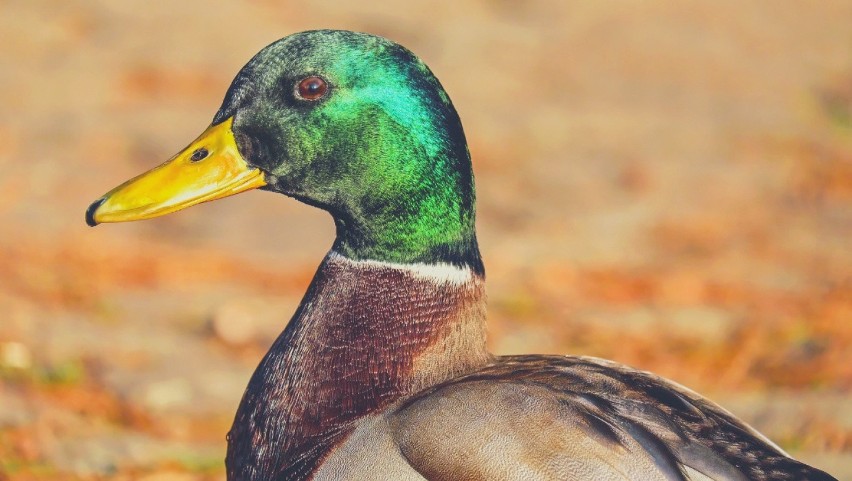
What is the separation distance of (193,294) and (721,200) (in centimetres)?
300

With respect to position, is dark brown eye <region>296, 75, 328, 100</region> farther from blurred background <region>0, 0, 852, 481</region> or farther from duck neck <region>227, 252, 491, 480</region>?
blurred background <region>0, 0, 852, 481</region>

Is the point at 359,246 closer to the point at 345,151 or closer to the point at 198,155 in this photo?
the point at 345,151

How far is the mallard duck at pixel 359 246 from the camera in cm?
281

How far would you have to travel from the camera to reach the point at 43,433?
4129mm

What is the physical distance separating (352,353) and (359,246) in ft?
0.82

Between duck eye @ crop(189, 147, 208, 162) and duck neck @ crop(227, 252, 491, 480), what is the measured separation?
0.38 metres

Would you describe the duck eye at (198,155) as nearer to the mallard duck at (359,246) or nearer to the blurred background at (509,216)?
the mallard duck at (359,246)

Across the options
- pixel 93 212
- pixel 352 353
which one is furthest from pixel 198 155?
pixel 352 353

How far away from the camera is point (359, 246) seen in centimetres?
296

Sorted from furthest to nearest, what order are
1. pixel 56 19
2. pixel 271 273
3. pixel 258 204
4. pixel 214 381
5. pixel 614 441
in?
pixel 56 19 < pixel 258 204 < pixel 271 273 < pixel 214 381 < pixel 614 441

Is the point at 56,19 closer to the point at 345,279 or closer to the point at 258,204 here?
the point at 258,204

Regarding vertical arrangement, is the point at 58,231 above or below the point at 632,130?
below

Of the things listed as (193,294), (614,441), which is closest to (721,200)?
(193,294)

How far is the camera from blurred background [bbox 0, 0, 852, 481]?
474 centimetres
